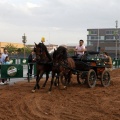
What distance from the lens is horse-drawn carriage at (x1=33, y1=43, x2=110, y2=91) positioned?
12.7m

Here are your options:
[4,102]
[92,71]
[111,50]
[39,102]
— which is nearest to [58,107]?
[39,102]

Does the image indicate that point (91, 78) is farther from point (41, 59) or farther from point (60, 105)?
point (60, 105)

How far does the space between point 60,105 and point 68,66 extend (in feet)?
12.7

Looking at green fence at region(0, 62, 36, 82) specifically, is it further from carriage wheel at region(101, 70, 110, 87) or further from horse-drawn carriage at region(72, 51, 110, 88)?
carriage wheel at region(101, 70, 110, 87)

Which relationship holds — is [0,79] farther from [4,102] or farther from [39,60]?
[4,102]

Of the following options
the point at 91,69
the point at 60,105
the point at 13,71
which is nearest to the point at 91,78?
the point at 91,69

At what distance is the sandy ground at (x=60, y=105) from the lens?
806 cm

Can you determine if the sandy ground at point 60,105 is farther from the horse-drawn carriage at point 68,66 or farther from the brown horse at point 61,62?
the horse-drawn carriage at point 68,66

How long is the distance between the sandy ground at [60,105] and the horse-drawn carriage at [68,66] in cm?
104

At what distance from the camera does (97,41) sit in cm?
10969

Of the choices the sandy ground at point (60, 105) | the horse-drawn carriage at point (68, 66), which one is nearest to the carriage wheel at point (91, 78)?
the horse-drawn carriage at point (68, 66)

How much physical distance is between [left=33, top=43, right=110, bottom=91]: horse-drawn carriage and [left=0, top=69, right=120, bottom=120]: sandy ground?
104cm

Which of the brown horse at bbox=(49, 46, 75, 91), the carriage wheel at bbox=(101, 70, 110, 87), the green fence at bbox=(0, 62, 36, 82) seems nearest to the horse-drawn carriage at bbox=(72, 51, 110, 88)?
the carriage wheel at bbox=(101, 70, 110, 87)

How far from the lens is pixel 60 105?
952cm
